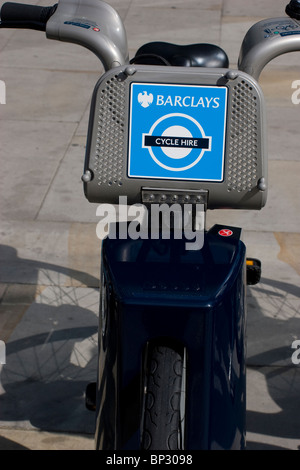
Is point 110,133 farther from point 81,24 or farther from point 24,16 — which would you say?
point 24,16

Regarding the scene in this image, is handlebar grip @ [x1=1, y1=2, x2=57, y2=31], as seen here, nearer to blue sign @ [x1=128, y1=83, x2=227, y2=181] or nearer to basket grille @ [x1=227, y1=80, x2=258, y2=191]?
blue sign @ [x1=128, y1=83, x2=227, y2=181]

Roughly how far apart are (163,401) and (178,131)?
90 centimetres

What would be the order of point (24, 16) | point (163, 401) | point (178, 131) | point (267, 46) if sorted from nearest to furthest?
point (163, 401)
point (178, 131)
point (267, 46)
point (24, 16)

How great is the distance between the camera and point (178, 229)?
2.68 m

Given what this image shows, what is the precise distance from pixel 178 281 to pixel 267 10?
9045 millimetres

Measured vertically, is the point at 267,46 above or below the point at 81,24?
below

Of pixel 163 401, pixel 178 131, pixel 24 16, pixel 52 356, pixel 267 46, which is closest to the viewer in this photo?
pixel 163 401

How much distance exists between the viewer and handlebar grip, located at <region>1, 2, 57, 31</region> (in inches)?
117

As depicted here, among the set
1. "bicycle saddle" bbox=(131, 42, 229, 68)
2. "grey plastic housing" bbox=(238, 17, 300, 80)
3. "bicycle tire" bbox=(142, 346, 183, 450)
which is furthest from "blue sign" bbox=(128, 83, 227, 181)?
"bicycle tire" bbox=(142, 346, 183, 450)

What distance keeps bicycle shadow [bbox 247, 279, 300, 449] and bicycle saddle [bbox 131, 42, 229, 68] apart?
1.67 m

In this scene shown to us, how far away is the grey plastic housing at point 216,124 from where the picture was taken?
8.26 ft

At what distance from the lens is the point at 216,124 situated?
99.5 inches

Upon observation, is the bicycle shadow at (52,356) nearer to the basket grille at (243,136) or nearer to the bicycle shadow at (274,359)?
the bicycle shadow at (274,359)

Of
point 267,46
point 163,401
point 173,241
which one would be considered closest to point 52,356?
point 173,241
